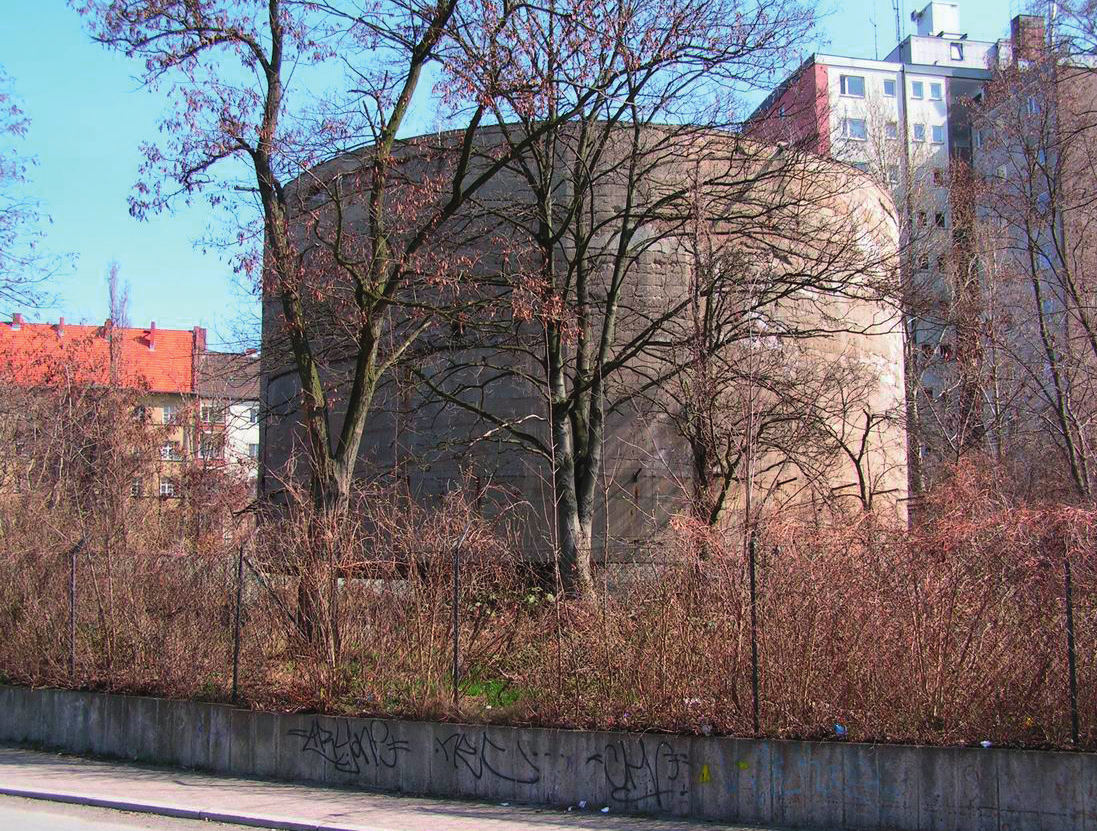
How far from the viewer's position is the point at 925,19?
6103cm

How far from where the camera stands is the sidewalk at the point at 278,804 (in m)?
8.79

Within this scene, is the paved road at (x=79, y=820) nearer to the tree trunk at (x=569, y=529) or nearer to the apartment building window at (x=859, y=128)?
the tree trunk at (x=569, y=529)

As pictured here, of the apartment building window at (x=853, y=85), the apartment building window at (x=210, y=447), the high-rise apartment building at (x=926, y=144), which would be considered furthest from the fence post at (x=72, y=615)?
the apartment building window at (x=853, y=85)

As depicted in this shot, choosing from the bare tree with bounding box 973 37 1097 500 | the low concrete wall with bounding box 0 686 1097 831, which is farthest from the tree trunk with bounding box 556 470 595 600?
the bare tree with bounding box 973 37 1097 500

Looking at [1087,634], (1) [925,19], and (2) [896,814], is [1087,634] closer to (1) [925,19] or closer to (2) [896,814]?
(2) [896,814]

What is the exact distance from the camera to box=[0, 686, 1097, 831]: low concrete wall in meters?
8.19

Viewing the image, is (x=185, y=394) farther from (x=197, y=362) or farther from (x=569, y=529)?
Answer: (x=569, y=529)

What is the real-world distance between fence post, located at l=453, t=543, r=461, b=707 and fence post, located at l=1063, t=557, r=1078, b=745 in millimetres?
5602

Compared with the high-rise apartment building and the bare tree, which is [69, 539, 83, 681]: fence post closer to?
the high-rise apartment building

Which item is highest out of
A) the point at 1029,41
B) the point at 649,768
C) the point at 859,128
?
the point at 859,128

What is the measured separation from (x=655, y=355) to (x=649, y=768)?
864 cm

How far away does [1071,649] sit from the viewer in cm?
834

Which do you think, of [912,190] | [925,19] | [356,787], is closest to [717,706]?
[356,787]

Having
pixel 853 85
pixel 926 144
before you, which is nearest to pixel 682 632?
pixel 926 144
